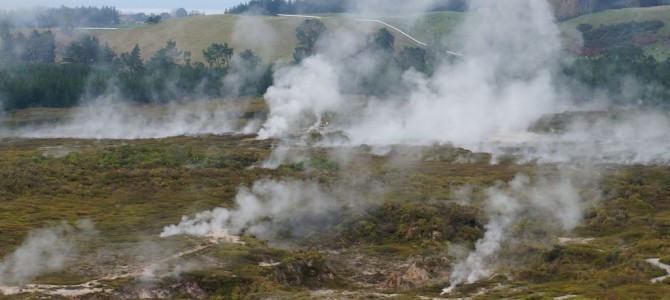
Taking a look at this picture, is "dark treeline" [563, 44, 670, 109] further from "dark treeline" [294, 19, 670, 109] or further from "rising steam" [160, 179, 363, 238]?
"rising steam" [160, 179, 363, 238]

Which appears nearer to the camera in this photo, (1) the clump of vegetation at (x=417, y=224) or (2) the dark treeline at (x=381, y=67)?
(1) the clump of vegetation at (x=417, y=224)

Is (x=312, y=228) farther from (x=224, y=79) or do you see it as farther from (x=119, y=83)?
(x=224, y=79)

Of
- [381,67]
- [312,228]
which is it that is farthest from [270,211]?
[381,67]

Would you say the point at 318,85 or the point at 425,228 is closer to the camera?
the point at 425,228

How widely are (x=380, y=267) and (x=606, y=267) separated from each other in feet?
49.7

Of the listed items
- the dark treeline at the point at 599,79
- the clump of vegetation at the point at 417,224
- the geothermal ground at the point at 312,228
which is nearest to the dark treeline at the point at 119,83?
the dark treeline at the point at 599,79

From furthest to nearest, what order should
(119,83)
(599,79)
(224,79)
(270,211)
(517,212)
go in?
(224,79)
(119,83)
(599,79)
(517,212)
(270,211)

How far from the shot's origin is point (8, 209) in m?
69.2

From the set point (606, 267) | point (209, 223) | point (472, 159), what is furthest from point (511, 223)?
point (472, 159)

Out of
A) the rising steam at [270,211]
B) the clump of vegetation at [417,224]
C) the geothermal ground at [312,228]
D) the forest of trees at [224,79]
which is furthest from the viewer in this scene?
the forest of trees at [224,79]

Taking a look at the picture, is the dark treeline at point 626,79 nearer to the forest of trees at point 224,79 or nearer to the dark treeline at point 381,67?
the forest of trees at point 224,79

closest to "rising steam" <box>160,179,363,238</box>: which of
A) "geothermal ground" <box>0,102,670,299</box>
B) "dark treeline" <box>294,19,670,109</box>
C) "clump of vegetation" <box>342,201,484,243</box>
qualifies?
"geothermal ground" <box>0,102,670,299</box>

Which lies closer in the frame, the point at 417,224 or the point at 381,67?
the point at 417,224

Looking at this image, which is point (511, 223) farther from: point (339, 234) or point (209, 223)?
point (209, 223)
